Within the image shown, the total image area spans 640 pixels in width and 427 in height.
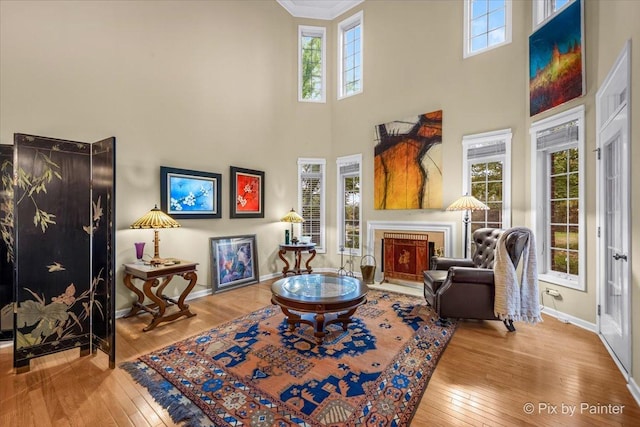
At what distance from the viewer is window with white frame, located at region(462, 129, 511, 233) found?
13.6ft

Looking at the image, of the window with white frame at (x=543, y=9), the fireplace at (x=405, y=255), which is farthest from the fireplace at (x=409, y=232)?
the window with white frame at (x=543, y=9)

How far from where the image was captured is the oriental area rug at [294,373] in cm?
182

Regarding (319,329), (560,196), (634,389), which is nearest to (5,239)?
(319,329)

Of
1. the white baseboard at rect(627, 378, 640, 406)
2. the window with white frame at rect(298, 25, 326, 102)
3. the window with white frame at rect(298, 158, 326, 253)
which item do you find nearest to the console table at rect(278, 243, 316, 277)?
the window with white frame at rect(298, 158, 326, 253)

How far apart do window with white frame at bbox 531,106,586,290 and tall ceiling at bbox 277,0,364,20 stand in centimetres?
447

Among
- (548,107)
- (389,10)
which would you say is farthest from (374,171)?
(389,10)

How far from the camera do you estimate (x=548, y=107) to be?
11.8ft

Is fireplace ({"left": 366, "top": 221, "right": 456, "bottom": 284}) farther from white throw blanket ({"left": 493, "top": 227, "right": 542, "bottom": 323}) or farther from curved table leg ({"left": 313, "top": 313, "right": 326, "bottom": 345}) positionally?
curved table leg ({"left": 313, "top": 313, "right": 326, "bottom": 345})

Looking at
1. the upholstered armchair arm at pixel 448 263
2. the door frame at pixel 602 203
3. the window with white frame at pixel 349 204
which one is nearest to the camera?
the door frame at pixel 602 203

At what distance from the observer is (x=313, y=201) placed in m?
6.14

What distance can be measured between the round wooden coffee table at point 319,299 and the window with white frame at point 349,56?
4.24 metres

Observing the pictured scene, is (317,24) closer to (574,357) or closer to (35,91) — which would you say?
(35,91)

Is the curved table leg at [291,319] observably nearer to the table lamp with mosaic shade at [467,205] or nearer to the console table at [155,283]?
the console table at [155,283]

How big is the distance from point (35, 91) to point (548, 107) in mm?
5964
